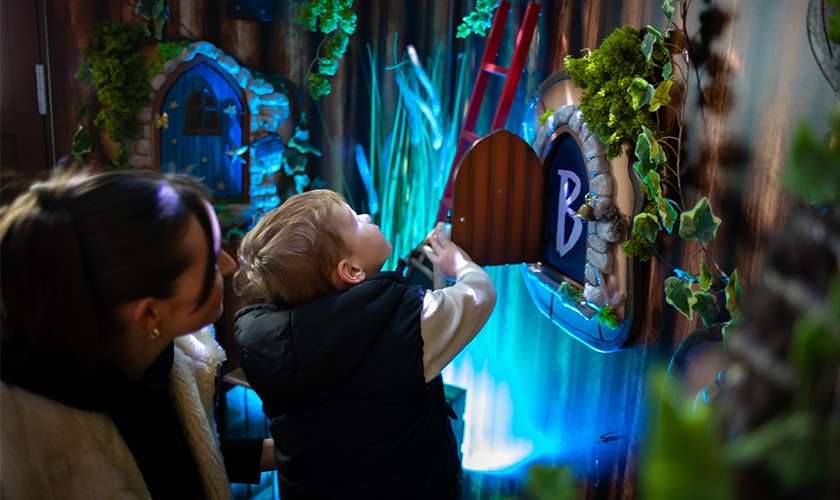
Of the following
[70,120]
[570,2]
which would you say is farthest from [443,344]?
[70,120]

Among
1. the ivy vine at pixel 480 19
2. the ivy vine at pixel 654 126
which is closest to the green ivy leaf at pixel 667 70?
the ivy vine at pixel 654 126

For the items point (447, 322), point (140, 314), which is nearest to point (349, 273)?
point (447, 322)

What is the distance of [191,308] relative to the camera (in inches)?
37.4

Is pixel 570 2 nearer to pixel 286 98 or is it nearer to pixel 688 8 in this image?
pixel 688 8

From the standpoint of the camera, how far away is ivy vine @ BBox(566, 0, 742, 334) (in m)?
1.22

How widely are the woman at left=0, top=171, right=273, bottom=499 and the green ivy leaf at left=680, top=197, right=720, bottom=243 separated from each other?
0.84m

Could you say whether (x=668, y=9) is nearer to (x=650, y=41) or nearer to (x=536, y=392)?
(x=650, y=41)

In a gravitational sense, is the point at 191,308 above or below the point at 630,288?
above

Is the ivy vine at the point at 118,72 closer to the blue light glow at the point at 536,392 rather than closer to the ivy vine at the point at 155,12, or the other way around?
the ivy vine at the point at 155,12

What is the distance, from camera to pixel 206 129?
264 centimetres

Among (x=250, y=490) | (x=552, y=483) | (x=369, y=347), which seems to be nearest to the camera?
(x=552, y=483)

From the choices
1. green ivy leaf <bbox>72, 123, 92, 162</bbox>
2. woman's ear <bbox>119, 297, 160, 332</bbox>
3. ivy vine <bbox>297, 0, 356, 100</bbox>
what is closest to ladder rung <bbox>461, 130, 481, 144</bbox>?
ivy vine <bbox>297, 0, 356, 100</bbox>

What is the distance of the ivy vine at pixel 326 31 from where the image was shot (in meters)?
2.54

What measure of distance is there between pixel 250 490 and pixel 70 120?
1748 mm
